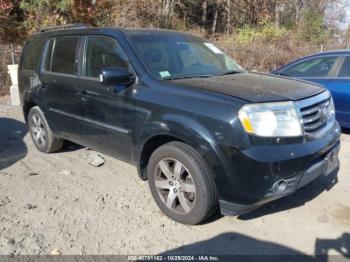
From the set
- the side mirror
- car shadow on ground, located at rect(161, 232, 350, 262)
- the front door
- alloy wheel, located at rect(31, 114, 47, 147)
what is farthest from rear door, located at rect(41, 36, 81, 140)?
car shadow on ground, located at rect(161, 232, 350, 262)

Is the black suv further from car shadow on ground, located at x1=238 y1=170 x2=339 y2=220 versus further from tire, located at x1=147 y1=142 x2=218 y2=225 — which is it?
car shadow on ground, located at x1=238 y1=170 x2=339 y2=220

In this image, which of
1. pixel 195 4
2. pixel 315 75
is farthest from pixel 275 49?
pixel 315 75

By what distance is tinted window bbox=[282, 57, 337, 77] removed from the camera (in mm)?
7066

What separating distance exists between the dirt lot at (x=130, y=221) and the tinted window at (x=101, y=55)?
1.42 meters

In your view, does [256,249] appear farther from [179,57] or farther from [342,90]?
[342,90]

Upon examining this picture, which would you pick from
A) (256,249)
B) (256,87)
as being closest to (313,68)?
(256,87)

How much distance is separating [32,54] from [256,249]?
174 inches

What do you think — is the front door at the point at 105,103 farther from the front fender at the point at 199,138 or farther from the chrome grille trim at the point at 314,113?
the chrome grille trim at the point at 314,113

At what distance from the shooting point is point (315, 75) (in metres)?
7.19

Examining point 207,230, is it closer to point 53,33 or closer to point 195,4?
point 53,33

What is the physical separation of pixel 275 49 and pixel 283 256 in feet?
44.2

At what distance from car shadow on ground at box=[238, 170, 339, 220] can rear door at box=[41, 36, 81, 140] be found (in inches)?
95.8

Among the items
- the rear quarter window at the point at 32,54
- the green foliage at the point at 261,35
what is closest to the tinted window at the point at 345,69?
the rear quarter window at the point at 32,54

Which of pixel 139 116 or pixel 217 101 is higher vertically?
pixel 217 101
